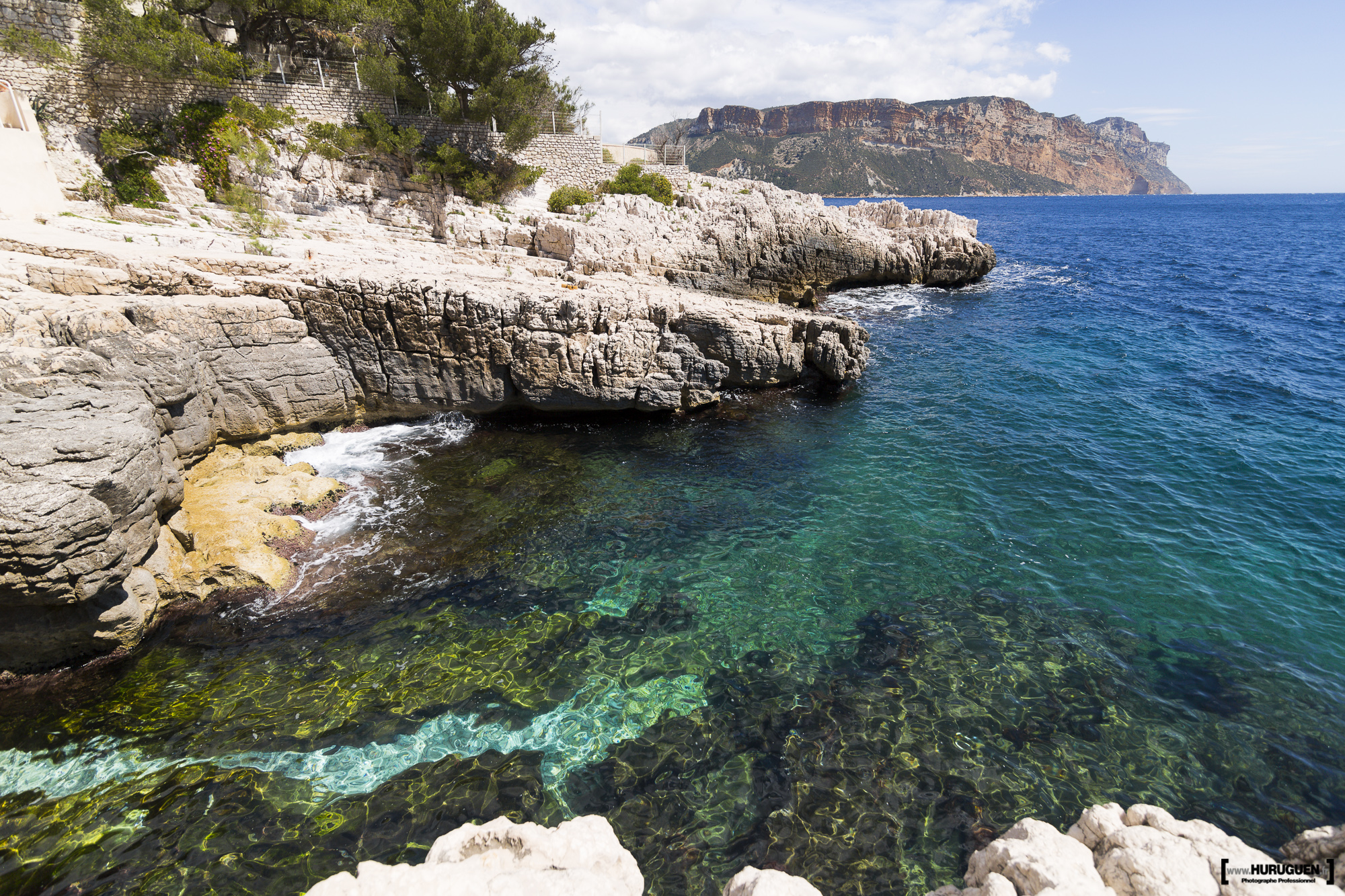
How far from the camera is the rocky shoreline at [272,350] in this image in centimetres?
991

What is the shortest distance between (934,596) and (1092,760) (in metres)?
3.99

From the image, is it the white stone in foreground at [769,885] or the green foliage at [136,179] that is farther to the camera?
the green foliage at [136,179]

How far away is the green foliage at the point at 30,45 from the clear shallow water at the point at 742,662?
28680mm

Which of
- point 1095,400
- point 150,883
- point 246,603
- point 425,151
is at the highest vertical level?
point 425,151

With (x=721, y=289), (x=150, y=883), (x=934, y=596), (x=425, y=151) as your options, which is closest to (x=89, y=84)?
(x=425, y=151)

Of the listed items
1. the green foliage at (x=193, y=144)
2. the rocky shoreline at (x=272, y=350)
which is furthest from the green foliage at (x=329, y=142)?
the green foliage at (x=193, y=144)

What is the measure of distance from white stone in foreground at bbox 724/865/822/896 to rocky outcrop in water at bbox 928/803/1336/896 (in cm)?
148

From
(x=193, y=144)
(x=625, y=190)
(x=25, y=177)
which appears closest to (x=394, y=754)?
(x=25, y=177)

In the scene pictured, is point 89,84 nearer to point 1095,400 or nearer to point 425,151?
point 425,151

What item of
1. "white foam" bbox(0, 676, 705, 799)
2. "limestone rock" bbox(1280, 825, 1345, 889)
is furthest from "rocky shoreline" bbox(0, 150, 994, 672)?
"limestone rock" bbox(1280, 825, 1345, 889)

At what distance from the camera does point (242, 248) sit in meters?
20.2

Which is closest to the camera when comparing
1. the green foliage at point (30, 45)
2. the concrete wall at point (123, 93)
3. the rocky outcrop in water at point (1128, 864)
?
the rocky outcrop in water at point (1128, 864)

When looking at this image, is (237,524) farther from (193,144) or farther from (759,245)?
(759,245)

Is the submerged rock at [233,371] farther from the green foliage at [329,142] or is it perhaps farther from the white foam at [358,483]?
the green foliage at [329,142]
